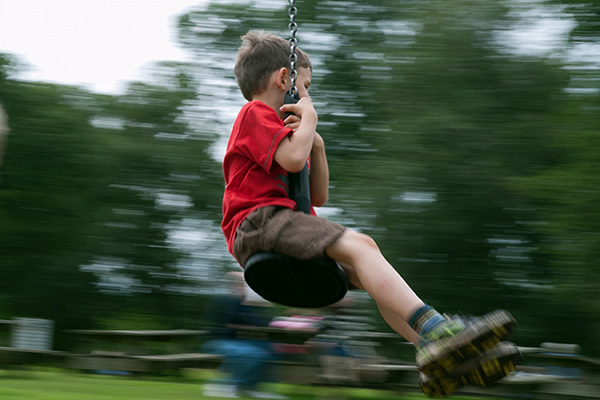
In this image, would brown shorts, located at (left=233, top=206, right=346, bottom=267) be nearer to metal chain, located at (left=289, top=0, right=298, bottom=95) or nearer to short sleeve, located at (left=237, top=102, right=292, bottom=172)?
short sleeve, located at (left=237, top=102, right=292, bottom=172)

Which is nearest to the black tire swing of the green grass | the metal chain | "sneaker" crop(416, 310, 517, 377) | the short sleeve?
the metal chain

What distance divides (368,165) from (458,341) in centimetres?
568

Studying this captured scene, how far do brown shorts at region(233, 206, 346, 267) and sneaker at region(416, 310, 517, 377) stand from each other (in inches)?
20.4

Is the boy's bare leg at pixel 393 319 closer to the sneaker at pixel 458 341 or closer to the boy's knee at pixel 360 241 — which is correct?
the boy's knee at pixel 360 241

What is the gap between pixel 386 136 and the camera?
8172 millimetres

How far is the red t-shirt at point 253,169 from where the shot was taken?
2908mm

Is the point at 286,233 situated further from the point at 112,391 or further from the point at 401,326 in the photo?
the point at 112,391

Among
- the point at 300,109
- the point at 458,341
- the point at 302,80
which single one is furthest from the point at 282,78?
the point at 458,341

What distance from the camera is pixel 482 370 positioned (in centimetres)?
269

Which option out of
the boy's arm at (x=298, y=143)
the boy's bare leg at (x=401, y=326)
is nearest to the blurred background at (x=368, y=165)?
the boy's bare leg at (x=401, y=326)

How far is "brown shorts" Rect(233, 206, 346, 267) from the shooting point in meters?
2.80

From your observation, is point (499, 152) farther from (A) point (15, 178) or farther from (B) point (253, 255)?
(A) point (15, 178)

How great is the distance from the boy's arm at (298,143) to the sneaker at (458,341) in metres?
0.80

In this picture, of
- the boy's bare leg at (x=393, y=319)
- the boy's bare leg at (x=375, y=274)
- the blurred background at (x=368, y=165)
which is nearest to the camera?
the boy's bare leg at (x=375, y=274)
